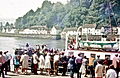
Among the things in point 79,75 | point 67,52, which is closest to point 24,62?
point 79,75

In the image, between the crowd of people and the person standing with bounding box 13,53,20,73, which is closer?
the crowd of people

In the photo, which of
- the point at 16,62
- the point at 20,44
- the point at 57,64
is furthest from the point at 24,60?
the point at 20,44

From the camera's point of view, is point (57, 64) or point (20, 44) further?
point (20, 44)

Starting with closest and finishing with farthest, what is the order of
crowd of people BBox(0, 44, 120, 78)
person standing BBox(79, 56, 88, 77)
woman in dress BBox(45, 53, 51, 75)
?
crowd of people BBox(0, 44, 120, 78), person standing BBox(79, 56, 88, 77), woman in dress BBox(45, 53, 51, 75)

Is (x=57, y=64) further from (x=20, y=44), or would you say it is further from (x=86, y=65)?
(x=20, y=44)

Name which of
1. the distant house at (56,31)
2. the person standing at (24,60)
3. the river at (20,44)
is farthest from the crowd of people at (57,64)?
the distant house at (56,31)

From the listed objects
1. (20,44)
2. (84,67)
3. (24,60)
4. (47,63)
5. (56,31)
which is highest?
(56,31)

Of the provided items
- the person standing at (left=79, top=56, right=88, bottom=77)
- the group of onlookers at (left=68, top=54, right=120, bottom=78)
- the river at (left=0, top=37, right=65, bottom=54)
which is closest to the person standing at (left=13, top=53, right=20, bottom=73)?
the group of onlookers at (left=68, top=54, right=120, bottom=78)

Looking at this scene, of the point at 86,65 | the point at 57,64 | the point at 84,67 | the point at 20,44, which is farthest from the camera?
the point at 20,44

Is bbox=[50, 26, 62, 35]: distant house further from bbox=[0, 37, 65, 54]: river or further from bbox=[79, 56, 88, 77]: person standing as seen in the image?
bbox=[79, 56, 88, 77]: person standing

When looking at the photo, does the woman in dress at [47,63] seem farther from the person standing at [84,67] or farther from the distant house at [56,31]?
the distant house at [56,31]

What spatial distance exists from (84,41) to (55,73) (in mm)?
7881

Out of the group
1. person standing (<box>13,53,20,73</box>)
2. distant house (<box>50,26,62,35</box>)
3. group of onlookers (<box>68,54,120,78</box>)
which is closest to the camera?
group of onlookers (<box>68,54,120,78</box>)

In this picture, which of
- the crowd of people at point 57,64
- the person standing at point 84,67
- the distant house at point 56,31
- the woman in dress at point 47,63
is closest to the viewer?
the crowd of people at point 57,64
